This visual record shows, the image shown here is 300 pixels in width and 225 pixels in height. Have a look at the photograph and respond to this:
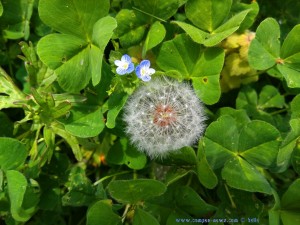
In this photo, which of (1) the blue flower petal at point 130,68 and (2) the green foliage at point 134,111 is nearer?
(1) the blue flower petal at point 130,68

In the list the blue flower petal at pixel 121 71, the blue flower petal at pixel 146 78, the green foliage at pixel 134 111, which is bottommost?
the green foliage at pixel 134 111

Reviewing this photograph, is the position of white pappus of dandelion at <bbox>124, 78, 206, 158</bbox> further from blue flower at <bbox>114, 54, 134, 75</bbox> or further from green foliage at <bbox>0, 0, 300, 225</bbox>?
blue flower at <bbox>114, 54, 134, 75</bbox>

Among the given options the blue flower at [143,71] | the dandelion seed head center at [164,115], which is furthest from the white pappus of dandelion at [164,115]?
the blue flower at [143,71]

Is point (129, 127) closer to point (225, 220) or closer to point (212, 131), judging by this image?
point (212, 131)

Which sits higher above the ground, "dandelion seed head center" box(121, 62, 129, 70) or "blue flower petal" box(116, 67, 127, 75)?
"dandelion seed head center" box(121, 62, 129, 70)

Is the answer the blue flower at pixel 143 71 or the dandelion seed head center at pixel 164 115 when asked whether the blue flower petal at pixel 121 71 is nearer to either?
the blue flower at pixel 143 71

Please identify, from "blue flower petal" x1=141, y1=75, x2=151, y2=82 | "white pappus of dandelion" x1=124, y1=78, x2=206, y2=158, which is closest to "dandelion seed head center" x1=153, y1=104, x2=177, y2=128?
"white pappus of dandelion" x1=124, y1=78, x2=206, y2=158
